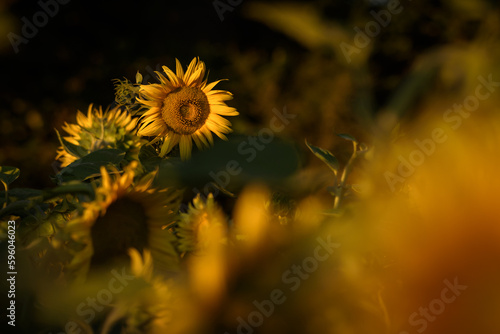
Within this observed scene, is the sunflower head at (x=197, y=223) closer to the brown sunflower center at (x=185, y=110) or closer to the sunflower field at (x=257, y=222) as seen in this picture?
the sunflower field at (x=257, y=222)

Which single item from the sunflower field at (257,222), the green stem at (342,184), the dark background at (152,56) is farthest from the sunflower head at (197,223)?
the dark background at (152,56)

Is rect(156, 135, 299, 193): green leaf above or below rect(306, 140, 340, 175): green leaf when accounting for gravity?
below

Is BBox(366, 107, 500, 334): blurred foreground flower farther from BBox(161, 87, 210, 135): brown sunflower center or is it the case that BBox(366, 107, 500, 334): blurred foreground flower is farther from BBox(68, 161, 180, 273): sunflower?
BBox(161, 87, 210, 135): brown sunflower center

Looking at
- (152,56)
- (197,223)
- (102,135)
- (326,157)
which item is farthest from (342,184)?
(152,56)

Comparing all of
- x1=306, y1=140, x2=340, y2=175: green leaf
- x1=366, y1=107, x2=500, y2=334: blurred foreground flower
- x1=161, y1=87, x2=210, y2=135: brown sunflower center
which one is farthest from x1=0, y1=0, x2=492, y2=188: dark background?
x1=366, y1=107, x2=500, y2=334: blurred foreground flower

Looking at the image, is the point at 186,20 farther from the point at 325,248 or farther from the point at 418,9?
the point at 325,248

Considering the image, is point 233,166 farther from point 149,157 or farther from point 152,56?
point 152,56

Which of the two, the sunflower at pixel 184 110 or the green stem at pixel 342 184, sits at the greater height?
the green stem at pixel 342 184
